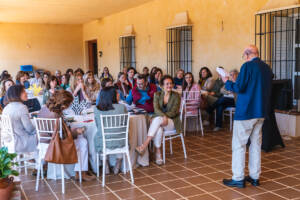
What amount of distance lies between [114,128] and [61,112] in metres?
0.63

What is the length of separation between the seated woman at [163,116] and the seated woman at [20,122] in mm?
1355

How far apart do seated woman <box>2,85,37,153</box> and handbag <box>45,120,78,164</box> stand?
51cm

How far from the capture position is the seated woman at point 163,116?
470cm

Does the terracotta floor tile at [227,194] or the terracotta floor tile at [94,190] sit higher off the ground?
the terracotta floor tile at [227,194]

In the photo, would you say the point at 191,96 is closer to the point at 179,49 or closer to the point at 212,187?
the point at 212,187

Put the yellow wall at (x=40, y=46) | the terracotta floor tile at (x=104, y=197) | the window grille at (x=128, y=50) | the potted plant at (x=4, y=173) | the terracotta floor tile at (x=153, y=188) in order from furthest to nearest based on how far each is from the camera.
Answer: the yellow wall at (x=40, y=46) < the window grille at (x=128, y=50) < the terracotta floor tile at (x=153, y=188) < the terracotta floor tile at (x=104, y=197) < the potted plant at (x=4, y=173)

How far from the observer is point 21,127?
4.05 meters

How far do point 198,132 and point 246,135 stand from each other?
3.13 m

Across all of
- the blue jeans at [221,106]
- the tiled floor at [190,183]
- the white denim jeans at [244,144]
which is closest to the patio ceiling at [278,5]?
the blue jeans at [221,106]

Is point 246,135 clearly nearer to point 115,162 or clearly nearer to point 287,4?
point 115,162

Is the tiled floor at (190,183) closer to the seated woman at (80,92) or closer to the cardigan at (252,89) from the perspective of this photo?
the cardigan at (252,89)

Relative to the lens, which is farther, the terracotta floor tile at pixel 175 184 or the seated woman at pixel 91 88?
the seated woman at pixel 91 88

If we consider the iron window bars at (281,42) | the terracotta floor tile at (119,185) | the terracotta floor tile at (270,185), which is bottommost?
the terracotta floor tile at (119,185)

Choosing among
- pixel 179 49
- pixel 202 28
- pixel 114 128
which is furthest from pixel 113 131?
pixel 179 49
